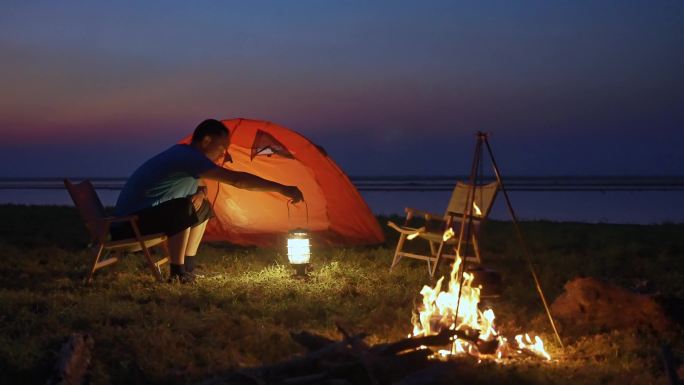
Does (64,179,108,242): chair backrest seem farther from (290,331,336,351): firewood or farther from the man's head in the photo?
(290,331,336,351): firewood

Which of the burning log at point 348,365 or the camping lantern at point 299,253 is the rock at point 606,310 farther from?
the camping lantern at point 299,253

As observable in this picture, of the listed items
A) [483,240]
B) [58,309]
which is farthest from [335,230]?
[58,309]

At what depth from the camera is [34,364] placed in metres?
3.78

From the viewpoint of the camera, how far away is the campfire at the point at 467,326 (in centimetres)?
385

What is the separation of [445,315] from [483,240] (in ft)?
14.5

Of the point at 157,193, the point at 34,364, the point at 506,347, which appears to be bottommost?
the point at 34,364

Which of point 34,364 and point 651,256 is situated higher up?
point 651,256

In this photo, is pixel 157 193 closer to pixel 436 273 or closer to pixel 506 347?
pixel 436 273

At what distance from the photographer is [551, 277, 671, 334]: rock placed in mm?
4523

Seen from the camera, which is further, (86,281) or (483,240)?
(483,240)

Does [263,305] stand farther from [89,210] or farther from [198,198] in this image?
[89,210]

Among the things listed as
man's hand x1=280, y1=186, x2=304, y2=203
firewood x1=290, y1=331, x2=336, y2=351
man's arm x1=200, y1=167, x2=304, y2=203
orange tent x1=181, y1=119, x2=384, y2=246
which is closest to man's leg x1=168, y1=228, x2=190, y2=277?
man's arm x1=200, y1=167, x2=304, y2=203

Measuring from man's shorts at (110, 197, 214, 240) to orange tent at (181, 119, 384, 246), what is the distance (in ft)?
6.65

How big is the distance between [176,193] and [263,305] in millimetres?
1429
